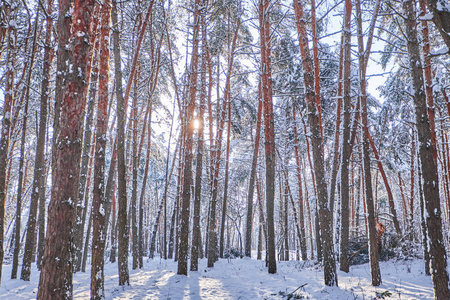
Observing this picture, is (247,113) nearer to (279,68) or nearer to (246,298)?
(279,68)

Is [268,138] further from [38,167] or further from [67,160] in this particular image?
[38,167]

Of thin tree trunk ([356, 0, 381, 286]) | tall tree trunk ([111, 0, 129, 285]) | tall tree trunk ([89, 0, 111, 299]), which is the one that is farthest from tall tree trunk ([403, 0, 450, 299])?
tall tree trunk ([111, 0, 129, 285])

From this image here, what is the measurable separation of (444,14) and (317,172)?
4980mm

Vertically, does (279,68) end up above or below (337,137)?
above

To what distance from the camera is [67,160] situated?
13.3 feet

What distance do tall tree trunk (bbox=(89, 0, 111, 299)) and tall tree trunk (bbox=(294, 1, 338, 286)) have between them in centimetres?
496

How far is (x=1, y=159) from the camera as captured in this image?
22.1ft

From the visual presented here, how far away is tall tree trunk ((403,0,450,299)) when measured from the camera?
4863 millimetres

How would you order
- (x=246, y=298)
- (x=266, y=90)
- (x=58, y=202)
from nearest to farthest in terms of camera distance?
(x=58, y=202) → (x=246, y=298) → (x=266, y=90)

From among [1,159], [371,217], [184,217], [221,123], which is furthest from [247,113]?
[1,159]

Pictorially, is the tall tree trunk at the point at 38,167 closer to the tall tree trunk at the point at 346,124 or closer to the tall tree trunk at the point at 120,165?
the tall tree trunk at the point at 120,165

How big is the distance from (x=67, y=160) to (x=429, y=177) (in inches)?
→ 242

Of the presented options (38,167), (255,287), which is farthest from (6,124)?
(255,287)

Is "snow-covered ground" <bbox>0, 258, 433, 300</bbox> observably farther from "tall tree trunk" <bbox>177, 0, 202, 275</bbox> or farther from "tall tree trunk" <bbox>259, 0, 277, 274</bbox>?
"tall tree trunk" <bbox>259, 0, 277, 274</bbox>
